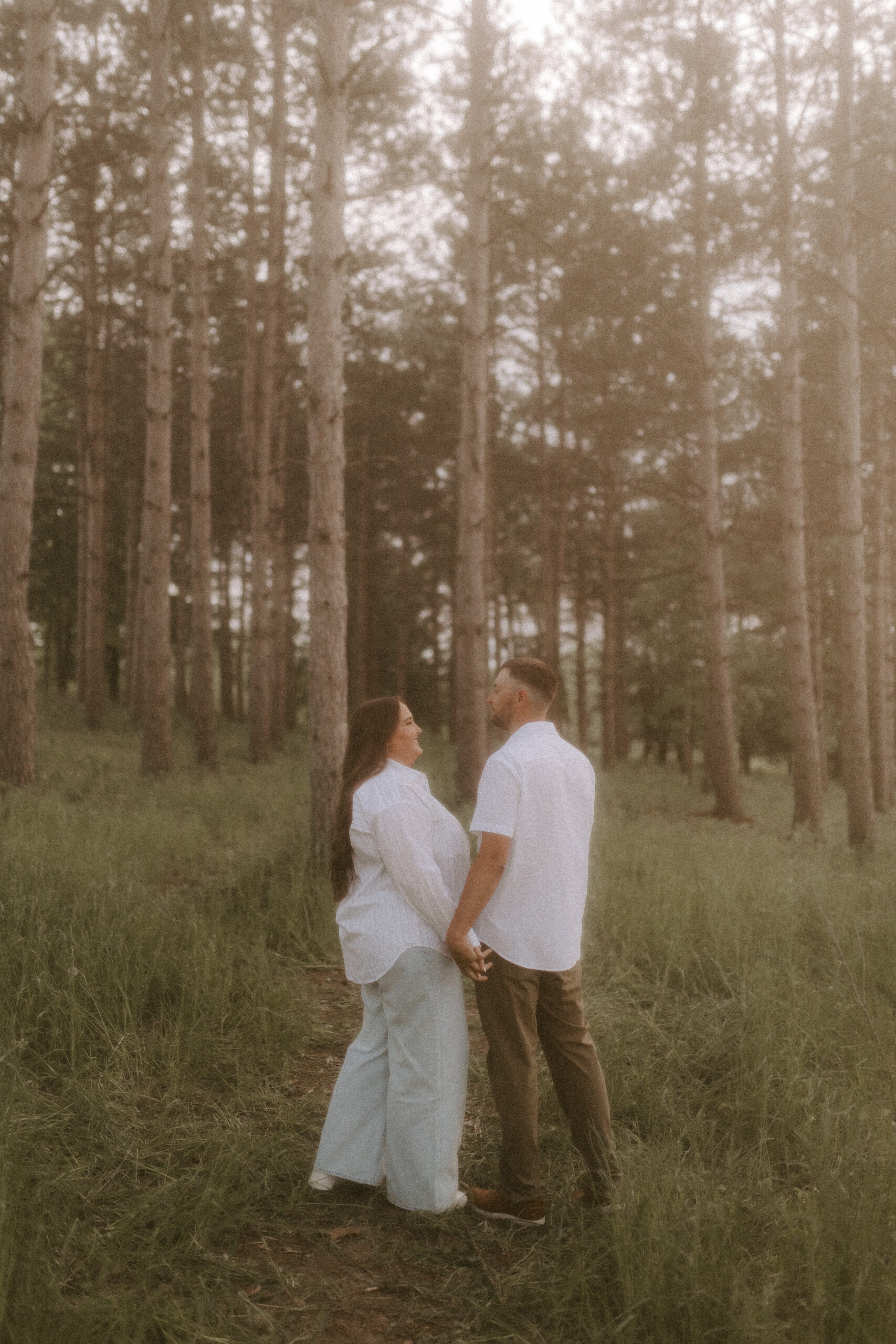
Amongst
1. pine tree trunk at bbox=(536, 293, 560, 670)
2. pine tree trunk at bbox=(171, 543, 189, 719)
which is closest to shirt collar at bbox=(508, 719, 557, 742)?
pine tree trunk at bbox=(536, 293, 560, 670)

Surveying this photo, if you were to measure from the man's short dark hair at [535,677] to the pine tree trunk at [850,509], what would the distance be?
8.79 meters

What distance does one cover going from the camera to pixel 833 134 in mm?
12562

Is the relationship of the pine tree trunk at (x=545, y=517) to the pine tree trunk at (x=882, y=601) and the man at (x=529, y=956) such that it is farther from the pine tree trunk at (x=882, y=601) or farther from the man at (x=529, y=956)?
the man at (x=529, y=956)

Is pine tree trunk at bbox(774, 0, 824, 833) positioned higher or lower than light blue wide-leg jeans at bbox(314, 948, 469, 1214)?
higher

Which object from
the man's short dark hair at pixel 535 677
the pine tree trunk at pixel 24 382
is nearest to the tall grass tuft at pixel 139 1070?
the man's short dark hair at pixel 535 677

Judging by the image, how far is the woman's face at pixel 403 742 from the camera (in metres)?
4.12

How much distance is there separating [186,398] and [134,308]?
3684 millimetres

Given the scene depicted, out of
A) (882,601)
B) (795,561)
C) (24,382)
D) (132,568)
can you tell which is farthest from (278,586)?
(882,601)

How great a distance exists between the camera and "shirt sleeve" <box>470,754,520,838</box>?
12.0 ft

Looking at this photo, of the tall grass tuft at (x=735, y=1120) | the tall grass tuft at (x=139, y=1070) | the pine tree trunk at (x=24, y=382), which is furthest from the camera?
the pine tree trunk at (x=24, y=382)

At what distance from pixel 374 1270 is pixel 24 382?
9.78 meters

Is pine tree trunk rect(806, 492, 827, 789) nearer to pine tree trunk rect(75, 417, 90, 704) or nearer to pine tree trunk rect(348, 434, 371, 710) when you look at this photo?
pine tree trunk rect(348, 434, 371, 710)

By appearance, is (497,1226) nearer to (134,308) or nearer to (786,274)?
(786,274)

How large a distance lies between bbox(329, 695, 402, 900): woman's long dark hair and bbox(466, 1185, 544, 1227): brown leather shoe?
125 centimetres
